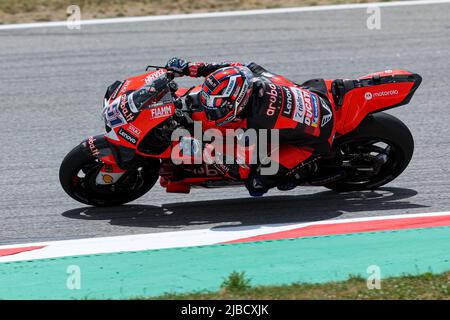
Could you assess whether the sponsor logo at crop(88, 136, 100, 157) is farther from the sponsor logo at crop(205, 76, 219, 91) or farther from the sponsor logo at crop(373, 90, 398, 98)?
the sponsor logo at crop(373, 90, 398, 98)

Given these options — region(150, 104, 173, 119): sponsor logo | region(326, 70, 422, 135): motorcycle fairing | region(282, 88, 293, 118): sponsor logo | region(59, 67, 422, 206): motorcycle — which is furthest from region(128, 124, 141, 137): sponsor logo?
region(326, 70, 422, 135): motorcycle fairing

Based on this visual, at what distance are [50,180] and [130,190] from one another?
1.14 meters

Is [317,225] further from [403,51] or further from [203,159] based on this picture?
[403,51]

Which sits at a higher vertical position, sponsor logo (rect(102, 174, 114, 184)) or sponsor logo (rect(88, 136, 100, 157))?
sponsor logo (rect(88, 136, 100, 157))

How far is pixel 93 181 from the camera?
8344mm

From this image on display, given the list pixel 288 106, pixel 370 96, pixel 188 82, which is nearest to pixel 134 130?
pixel 288 106

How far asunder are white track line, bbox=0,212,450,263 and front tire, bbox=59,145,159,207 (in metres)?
0.57

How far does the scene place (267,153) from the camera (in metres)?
8.04

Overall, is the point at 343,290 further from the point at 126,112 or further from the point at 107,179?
the point at 107,179

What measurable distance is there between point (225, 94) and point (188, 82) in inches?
174

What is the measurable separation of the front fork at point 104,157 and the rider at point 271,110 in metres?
0.88

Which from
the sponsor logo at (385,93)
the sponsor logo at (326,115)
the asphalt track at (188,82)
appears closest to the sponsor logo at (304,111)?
the sponsor logo at (326,115)

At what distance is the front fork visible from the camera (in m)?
8.09

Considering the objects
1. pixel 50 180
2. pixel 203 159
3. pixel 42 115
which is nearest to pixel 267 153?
pixel 203 159
